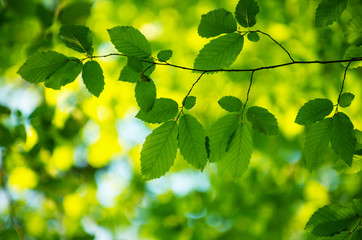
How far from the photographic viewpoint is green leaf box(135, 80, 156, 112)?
1.03 metres

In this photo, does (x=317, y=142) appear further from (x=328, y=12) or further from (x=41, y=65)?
(x=41, y=65)

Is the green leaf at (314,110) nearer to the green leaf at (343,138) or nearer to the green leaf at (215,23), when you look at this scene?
the green leaf at (343,138)

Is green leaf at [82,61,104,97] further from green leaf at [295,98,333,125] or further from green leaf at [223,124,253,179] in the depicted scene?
green leaf at [295,98,333,125]

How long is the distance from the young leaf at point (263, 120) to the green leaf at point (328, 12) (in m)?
0.34

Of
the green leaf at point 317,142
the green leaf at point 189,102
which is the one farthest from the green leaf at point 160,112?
the green leaf at point 317,142

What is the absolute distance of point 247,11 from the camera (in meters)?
1.05

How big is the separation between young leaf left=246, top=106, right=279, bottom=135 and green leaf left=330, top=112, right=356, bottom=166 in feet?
0.61

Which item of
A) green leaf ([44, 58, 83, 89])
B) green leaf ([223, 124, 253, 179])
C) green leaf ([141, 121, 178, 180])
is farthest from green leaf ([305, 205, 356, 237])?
green leaf ([44, 58, 83, 89])

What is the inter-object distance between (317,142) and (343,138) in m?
0.10

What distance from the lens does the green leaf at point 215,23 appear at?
1.03 meters

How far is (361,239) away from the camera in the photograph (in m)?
0.99

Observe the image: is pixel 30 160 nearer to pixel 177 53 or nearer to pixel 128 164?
pixel 177 53

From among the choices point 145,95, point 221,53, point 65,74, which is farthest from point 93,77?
point 221,53

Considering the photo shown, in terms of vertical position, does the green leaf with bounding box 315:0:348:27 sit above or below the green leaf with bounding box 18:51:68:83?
above
